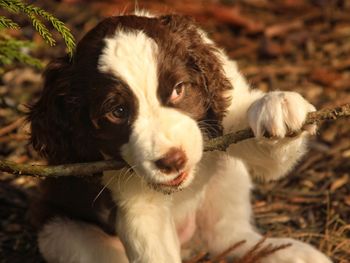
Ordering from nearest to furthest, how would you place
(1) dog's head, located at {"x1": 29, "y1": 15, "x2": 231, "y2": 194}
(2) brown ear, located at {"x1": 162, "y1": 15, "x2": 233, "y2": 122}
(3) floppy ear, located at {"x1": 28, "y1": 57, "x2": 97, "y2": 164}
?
(1) dog's head, located at {"x1": 29, "y1": 15, "x2": 231, "y2": 194}, (3) floppy ear, located at {"x1": 28, "y1": 57, "x2": 97, "y2": 164}, (2) brown ear, located at {"x1": 162, "y1": 15, "x2": 233, "y2": 122}

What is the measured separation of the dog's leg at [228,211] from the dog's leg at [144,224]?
0.55 meters

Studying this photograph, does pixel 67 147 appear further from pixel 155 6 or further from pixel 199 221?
pixel 155 6

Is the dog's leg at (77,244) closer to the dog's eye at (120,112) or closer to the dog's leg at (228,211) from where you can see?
the dog's leg at (228,211)

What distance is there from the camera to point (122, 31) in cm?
429

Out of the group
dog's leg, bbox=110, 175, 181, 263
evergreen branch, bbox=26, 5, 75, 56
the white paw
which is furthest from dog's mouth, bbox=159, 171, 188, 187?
the white paw

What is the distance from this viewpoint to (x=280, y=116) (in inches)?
158

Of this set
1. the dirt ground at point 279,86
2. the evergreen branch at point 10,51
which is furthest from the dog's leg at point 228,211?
the evergreen branch at point 10,51

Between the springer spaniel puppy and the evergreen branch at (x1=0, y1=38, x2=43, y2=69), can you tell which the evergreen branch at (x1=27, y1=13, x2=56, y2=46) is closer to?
the springer spaniel puppy

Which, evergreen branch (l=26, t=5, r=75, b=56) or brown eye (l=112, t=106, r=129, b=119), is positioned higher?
evergreen branch (l=26, t=5, r=75, b=56)

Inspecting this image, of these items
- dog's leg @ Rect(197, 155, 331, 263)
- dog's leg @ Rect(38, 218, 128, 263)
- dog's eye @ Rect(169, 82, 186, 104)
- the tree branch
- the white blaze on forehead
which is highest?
the white blaze on forehead

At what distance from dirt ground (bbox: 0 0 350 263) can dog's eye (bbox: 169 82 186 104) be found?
1.10 meters

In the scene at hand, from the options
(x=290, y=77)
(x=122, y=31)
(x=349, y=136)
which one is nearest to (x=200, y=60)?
(x=122, y=31)

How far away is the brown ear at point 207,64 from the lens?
4531 mm

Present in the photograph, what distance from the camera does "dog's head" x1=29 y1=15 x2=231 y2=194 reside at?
3.92 meters
